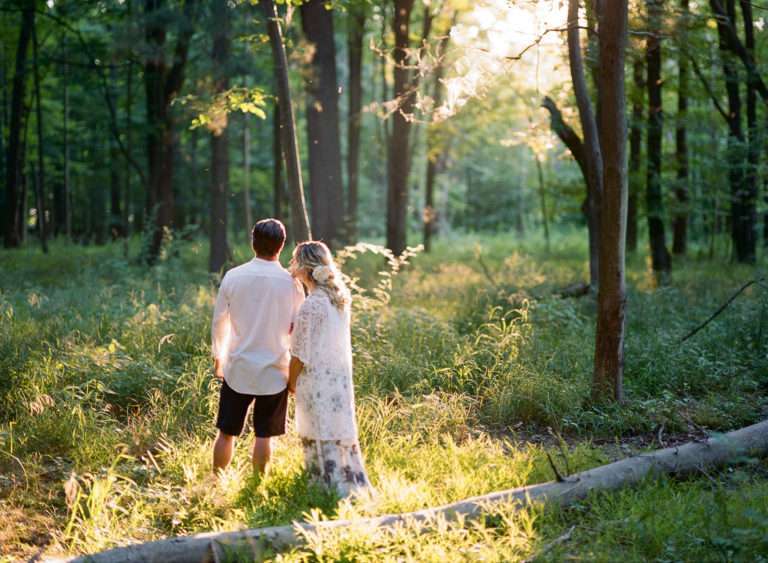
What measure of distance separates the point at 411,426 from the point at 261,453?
5.63ft

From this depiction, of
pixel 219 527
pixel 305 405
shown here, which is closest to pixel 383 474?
pixel 305 405

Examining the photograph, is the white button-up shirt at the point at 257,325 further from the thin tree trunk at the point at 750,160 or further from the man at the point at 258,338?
the thin tree trunk at the point at 750,160

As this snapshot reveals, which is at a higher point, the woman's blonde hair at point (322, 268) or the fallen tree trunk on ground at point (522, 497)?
the woman's blonde hair at point (322, 268)

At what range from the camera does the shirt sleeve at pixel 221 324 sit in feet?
18.8

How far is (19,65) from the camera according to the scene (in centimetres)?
2131

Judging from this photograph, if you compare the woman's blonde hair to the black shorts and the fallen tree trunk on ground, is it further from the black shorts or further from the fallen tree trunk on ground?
the fallen tree trunk on ground

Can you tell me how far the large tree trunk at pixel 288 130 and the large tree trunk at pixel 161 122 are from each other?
8.31 meters

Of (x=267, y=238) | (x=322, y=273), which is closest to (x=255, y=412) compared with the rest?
(x=322, y=273)

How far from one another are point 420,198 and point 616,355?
43839mm

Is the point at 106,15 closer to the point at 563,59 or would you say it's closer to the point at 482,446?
the point at 563,59

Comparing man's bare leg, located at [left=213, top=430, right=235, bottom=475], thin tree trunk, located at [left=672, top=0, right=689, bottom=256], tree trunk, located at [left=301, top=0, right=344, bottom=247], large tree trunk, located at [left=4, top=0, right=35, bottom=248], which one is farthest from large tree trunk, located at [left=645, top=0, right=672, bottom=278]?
large tree trunk, located at [left=4, top=0, right=35, bottom=248]

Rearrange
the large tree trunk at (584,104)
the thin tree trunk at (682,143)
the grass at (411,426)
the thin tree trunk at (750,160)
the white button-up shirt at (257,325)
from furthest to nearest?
the thin tree trunk at (682,143), the thin tree trunk at (750,160), the large tree trunk at (584,104), the white button-up shirt at (257,325), the grass at (411,426)

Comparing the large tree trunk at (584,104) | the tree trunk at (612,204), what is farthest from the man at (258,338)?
the large tree trunk at (584,104)

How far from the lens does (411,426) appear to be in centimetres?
710
